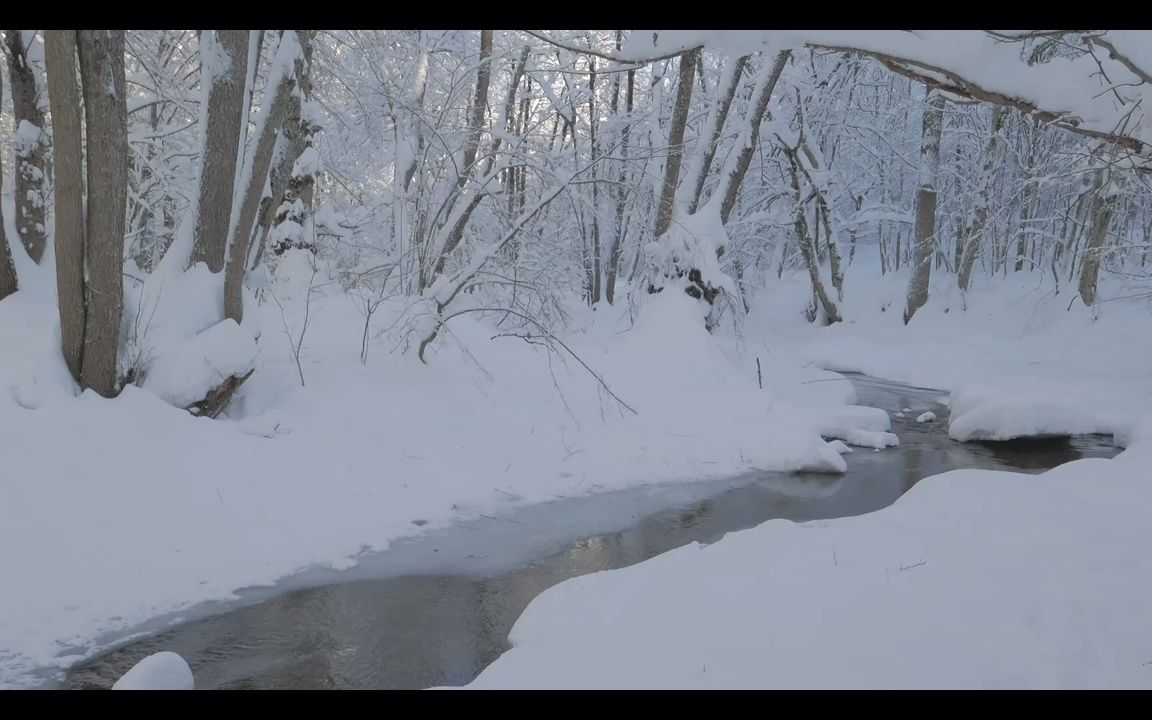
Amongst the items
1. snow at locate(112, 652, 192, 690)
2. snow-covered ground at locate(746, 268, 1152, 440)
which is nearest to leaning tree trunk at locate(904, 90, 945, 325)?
snow-covered ground at locate(746, 268, 1152, 440)

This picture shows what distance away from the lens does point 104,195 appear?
6.45 meters

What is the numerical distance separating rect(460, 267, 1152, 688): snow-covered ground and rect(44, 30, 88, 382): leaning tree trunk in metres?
4.34

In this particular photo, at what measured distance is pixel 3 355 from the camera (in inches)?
273

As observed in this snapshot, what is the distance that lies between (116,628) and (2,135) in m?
12.8

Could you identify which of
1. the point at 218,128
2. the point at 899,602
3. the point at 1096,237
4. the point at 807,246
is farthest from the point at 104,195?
the point at 1096,237

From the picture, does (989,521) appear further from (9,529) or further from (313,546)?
(9,529)

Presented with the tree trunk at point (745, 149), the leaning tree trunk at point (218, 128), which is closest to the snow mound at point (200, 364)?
the leaning tree trunk at point (218, 128)

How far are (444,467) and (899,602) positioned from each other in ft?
15.1

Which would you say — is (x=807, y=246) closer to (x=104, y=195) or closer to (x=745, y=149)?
(x=745, y=149)

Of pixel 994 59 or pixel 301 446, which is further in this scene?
pixel 301 446

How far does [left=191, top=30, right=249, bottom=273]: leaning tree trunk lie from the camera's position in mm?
7359

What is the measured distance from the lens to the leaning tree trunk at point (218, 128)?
7359 mm

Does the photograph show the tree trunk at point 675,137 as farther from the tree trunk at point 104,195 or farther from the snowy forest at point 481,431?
the tree trunk at point 104,195
